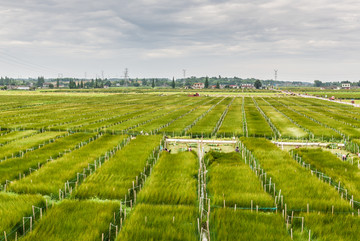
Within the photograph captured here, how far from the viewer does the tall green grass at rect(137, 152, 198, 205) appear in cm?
1260

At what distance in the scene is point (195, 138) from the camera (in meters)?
29.4

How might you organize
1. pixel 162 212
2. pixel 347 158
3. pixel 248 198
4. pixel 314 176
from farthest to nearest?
pixel 347 158
pixel 314 176
pixel 248 198
pixel 162 212

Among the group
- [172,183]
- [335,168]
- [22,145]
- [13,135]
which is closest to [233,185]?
[172,183]

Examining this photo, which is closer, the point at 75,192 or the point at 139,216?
the point at 139,216

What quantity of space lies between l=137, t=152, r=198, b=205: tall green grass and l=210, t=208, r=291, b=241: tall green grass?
2032 mm

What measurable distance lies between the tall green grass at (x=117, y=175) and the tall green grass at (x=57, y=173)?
1347mm

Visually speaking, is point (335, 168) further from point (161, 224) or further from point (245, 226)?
point (161, 224)

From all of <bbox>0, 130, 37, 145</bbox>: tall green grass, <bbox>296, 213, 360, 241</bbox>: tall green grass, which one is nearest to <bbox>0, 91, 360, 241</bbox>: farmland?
<bbox>296, 213, 360, 241</bbox>: tall green grass

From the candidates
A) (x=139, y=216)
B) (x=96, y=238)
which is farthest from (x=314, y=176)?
(x=96, y=238)

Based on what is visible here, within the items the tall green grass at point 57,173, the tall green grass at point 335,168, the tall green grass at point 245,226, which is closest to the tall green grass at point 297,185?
the tall green grass at point 335,168

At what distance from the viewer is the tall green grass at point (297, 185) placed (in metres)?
12.0

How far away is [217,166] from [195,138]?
11.8m

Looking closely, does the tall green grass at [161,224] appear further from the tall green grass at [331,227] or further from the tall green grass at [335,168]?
the tall green grass at [335,168]

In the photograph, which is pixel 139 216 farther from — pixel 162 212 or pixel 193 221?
pixel 193 221
